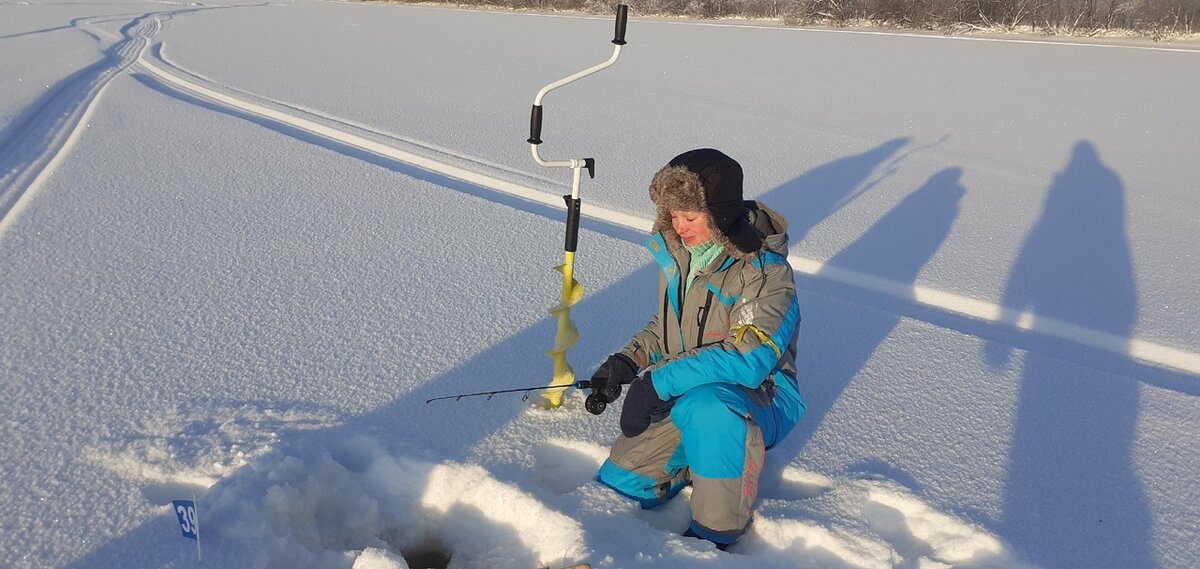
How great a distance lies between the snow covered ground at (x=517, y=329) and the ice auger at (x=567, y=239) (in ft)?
0.40

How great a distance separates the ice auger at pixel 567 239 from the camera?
224 cm

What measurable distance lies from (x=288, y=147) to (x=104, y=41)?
7.27 meters

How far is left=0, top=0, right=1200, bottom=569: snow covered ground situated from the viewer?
1.96 metres

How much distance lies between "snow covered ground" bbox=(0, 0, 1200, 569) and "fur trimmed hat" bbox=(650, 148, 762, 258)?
75 centimetres

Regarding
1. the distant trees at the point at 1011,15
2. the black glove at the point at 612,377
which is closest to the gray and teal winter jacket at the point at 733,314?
the black glove at the point at 612,377

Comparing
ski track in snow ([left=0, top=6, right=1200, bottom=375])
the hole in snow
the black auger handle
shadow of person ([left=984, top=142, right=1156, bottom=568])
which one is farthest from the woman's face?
ski track in snow ([left=0, top=6, right=1200, bottom=375])

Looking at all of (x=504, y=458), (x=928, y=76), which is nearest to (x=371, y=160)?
(x=504, y=458)

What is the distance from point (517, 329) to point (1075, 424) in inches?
76.3

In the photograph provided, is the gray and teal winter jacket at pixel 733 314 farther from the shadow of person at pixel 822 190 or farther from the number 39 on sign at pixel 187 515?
the shadow of person at pixel 822 190

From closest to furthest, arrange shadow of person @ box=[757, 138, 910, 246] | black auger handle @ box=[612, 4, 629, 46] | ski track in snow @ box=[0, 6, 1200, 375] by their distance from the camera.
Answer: black auger handle @ box=[612, 4, 629, 46], ski track in snow @ box=[0, 6, 1200, 375], shadow of person @ box=[757, 138, 910, 246]

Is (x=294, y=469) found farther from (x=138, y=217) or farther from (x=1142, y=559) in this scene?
(x=138, y=217)

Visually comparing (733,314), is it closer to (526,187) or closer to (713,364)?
(713,364)

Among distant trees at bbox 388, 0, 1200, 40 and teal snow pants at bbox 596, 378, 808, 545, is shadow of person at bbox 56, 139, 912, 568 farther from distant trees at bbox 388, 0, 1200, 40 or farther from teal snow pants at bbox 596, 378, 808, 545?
distant trees at bbox 388, 0, 1200, 40

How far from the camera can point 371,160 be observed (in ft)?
16.8
